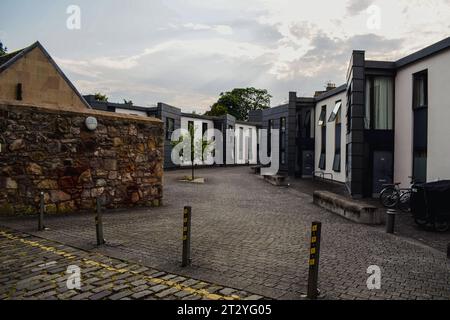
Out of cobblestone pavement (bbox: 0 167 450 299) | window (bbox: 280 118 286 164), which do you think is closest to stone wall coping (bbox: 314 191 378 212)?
cobblestone pavement (bbox: 0 167 450 299)

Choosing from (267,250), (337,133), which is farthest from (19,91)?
(337,133)

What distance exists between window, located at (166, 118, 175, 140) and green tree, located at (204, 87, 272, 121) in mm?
32710

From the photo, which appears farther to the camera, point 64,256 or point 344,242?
point 344,242

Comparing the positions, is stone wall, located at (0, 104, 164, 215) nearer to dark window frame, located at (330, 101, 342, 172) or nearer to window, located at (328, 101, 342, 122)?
window, located at (328, 101, 342, 122)

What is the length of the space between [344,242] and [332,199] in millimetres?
4692

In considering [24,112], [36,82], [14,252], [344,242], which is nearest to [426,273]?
[344,242]

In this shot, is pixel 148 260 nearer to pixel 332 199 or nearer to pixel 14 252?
pixel 14 252

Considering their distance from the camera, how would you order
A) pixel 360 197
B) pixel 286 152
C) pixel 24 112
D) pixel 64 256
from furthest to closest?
pixel 286 152
pixel 360 197
pixel 24 112
pixel 64 256

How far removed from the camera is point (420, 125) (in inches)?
596

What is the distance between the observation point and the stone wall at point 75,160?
982 centimetres

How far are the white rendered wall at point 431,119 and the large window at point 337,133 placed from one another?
6433 mm

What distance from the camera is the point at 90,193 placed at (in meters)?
11.2

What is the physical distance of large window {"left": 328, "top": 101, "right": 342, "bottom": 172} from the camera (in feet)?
77.0
